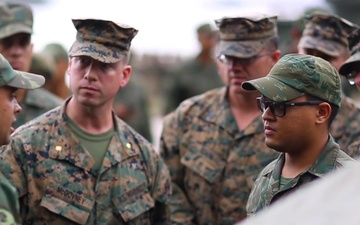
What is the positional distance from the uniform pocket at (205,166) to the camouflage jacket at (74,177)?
0.85 metres

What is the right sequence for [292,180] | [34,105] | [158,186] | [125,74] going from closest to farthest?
[292,180]
[158,186]
[125,74]
[34,105]

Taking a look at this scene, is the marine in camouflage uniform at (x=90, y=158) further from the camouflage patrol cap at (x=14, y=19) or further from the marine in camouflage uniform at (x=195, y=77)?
the marine in camouflage uniform at (x=195, y=77)

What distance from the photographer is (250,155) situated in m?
8.15

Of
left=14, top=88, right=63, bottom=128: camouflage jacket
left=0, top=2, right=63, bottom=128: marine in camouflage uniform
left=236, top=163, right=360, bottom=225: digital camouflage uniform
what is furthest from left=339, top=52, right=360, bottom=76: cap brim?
left=236, top=163, right=360, bottom=225: digital camouflage uniform

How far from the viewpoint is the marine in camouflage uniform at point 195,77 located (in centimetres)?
1434

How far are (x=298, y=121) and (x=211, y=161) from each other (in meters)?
2.26

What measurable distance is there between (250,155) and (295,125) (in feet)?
7.16

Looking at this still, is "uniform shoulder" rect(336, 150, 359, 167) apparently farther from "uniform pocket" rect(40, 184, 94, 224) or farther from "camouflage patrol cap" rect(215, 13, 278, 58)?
"camouflage patrol cap" rect(215, 13, 278, 58)

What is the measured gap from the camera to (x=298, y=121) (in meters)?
6.00

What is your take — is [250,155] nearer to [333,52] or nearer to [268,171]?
[333,52]

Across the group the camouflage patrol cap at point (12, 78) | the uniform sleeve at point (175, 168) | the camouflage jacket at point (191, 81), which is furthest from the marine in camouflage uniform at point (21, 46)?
the camouflage jacket at point (191, 81)

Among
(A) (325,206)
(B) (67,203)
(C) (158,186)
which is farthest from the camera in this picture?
(C) (158,186)

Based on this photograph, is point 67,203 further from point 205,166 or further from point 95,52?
point 205,166

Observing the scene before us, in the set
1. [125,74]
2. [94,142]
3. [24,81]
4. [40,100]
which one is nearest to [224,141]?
[125,74]
